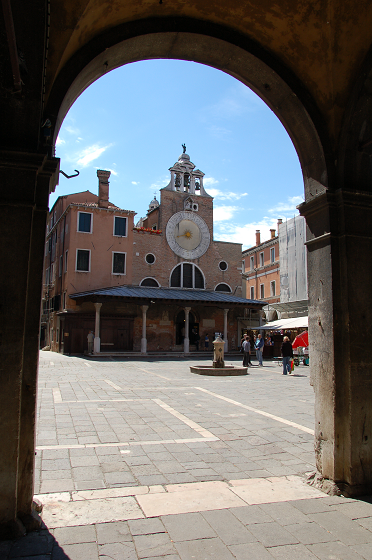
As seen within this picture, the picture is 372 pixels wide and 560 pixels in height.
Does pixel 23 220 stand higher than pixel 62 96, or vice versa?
pixel 62 96

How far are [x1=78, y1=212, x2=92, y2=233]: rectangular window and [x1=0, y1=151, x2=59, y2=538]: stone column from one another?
23138 mm

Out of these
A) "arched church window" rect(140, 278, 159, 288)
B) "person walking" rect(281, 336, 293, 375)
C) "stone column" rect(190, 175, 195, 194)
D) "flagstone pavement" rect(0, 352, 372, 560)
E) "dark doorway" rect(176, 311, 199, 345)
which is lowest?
"flagstone pavement" rect(0, 352, 372, 560)

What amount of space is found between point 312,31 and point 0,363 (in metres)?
3.81

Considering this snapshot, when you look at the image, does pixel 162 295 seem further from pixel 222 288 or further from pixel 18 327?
pixel 18 327

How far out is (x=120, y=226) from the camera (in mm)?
26531

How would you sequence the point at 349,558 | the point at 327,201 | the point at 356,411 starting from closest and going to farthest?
the point at 349,558, the point at 356,411, the point at 327,201

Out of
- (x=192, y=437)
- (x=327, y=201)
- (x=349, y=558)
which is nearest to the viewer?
(x=349, y=558)

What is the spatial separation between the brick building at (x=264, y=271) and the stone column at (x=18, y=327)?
33.1m

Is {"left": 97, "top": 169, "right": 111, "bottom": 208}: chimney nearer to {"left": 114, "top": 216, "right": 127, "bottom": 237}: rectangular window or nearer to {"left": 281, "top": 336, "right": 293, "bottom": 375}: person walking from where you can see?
{"left": 114, "top": 216, "right": 127, "bottom": 237}: rectangular window

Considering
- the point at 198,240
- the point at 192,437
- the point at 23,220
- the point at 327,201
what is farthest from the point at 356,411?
the point at 198,240

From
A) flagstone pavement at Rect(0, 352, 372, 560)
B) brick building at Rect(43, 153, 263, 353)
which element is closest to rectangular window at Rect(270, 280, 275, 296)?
brick building at Rect(43, 153, 263, 353)

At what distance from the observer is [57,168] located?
3.33 m

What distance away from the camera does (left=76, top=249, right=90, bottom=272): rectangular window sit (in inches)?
992

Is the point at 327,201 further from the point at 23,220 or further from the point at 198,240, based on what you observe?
the point at 198,240
